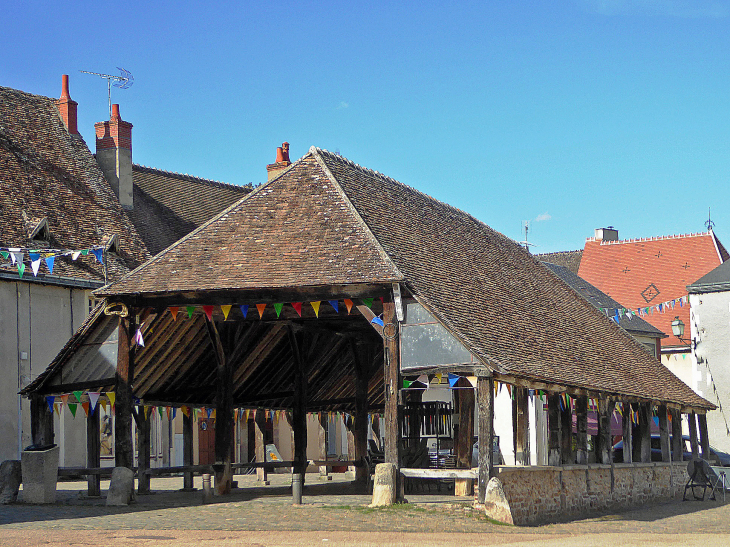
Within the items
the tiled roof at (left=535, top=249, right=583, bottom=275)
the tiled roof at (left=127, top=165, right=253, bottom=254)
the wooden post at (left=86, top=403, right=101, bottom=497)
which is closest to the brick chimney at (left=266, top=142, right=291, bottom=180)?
the tiled roof at (left=127, top=165, right=253, bottom=254)

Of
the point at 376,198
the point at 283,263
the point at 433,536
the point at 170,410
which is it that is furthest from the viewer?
the point at 170,410

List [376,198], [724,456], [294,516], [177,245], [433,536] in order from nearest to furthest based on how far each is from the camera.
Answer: [433,536]
[294,516]
[177,245]
[376,198]
[724,456]

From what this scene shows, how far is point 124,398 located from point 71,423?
7.69 m

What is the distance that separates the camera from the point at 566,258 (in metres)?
47.6

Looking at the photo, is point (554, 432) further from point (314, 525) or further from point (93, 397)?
point (93, 397)

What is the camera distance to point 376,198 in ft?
62.3

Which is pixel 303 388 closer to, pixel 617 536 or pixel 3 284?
pixel 3 284

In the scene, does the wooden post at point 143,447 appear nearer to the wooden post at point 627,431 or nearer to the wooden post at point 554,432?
the wooden post at point 554,432

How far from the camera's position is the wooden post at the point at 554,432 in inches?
685

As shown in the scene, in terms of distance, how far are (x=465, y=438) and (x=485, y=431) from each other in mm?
3300

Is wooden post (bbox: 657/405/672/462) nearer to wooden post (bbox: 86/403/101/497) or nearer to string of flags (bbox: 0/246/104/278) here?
wooden post (bbox: 86/403/101/497)

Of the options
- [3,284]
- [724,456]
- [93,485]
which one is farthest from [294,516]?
[724,456]

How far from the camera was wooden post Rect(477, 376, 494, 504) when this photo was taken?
48.2 feet

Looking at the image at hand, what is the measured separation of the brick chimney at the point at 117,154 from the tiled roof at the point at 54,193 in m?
0.41
